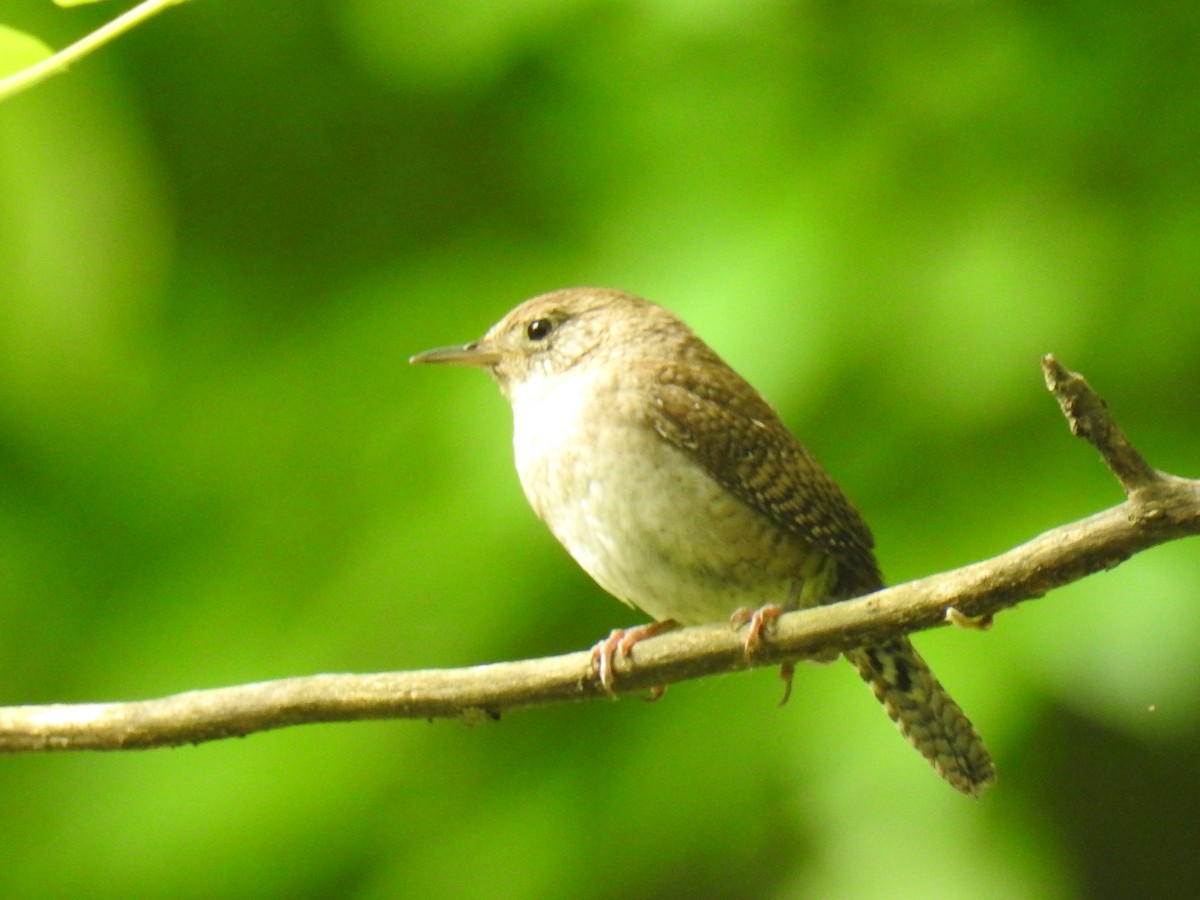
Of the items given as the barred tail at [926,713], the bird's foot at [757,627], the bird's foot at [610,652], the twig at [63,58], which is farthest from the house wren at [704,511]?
the twig at [63,58]

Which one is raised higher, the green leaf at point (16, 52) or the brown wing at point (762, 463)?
the green leaf at point (16, 52)

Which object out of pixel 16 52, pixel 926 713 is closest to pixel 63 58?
pixel 16 52

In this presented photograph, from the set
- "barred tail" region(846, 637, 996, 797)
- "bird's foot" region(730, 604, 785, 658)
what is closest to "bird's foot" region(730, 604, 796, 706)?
"bird's foot" region(730, 604, 785, 658)

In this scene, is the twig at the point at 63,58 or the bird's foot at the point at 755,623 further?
the bird's foot at the point at 755,623

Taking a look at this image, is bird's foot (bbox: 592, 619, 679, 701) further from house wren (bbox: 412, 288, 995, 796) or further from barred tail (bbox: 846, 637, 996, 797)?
barred tail (bbox: 846, 637, 996, 797)

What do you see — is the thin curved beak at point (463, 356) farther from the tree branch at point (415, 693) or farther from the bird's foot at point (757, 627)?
the bird's foot at point (757, 627)

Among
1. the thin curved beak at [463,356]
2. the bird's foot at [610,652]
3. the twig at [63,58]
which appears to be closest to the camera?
the twig at [63,58]
